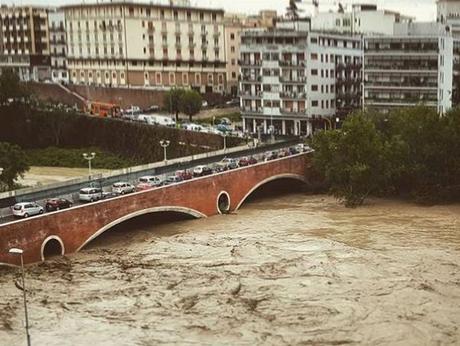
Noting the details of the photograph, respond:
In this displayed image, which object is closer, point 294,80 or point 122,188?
point 122,188

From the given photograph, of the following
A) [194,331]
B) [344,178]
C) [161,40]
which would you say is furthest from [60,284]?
[161,40]

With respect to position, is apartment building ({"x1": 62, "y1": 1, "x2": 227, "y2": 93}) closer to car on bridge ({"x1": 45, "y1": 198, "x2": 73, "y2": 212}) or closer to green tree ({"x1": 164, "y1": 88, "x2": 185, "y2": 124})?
green tree ({"x1": 164, "y1": 88, "x2": 185, "y2": 124})

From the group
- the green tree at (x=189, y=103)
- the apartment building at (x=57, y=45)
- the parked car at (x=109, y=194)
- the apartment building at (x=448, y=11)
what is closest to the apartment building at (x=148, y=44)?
the apartment building at (x=57, y=45)

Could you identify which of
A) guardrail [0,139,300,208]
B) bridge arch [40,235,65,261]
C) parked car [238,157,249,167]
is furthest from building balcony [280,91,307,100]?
bridge arch [40,235,65,261]

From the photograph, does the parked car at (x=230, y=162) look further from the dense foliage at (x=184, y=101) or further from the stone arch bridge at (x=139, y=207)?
the dense foliage at (x=184, y=101)

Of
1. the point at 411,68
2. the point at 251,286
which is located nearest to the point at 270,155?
the point at 251,286

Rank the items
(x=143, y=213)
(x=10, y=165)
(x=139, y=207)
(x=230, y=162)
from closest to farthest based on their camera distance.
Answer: (x=139, y=207), (x=143, y=213), (x=230, y=162), (x=10, y=165)

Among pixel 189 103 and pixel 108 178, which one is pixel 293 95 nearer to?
pixel 189 103
